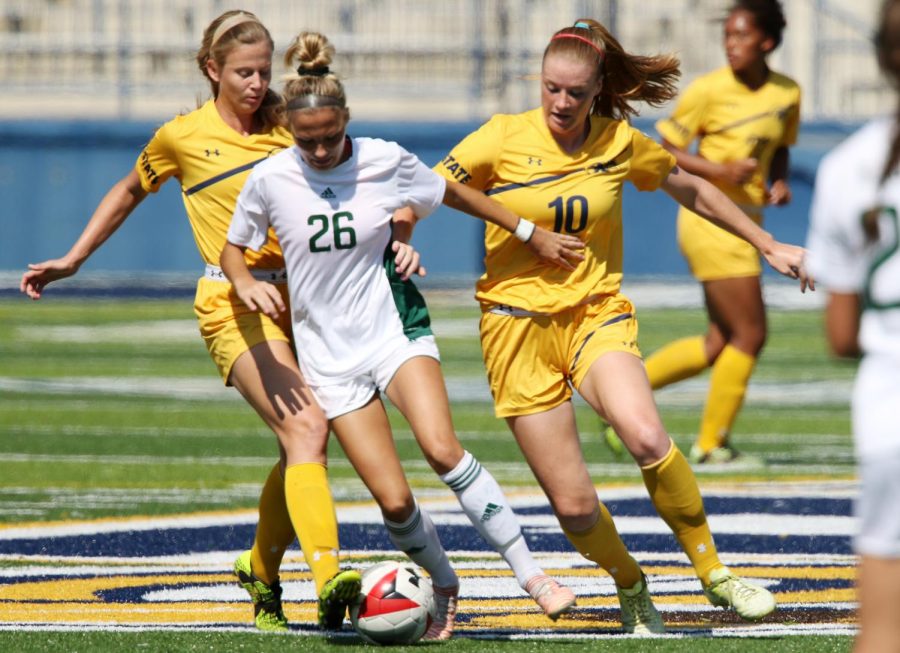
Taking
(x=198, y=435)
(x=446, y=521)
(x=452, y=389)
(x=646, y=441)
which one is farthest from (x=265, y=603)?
(x=452, y=389)

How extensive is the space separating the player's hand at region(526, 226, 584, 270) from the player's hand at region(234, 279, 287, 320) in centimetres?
98

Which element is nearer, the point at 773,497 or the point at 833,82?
the point at 773,497

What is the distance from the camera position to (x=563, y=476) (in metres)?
6.26

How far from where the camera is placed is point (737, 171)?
10.1 metres

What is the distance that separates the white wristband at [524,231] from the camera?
250 inches

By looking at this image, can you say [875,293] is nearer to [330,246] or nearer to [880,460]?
[880,460]

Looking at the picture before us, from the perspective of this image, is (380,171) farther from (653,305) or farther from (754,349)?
(653,305)

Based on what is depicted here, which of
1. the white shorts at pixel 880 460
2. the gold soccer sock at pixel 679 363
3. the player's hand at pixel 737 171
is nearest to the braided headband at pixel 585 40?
the white shorts at pixel 880 460

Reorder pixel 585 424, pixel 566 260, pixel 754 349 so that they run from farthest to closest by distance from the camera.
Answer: pixel 585 424
pixel 754 349
pixel 566 260

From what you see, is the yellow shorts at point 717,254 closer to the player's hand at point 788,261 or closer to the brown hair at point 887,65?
the player's hand at point 788,261

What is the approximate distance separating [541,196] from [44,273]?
193 centimetres

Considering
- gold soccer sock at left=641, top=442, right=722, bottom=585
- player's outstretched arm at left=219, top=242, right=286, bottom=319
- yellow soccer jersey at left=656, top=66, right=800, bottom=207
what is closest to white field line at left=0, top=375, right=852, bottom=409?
yellow soccer jersey at left=656, top=66, right=800, bottom=207

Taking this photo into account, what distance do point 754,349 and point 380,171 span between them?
5338 mm

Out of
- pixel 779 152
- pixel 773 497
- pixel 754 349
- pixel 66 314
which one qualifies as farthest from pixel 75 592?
pixel 66 314
